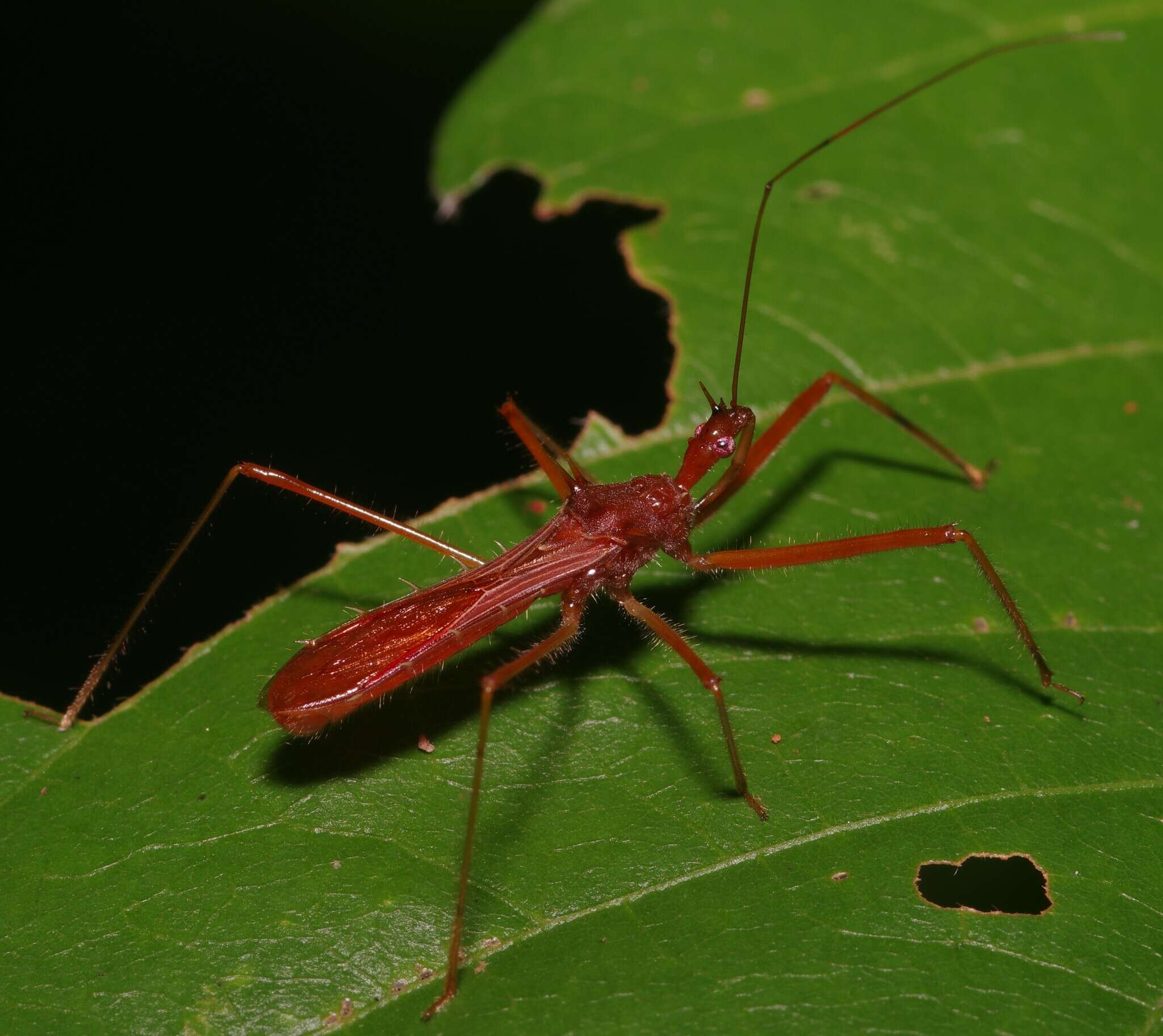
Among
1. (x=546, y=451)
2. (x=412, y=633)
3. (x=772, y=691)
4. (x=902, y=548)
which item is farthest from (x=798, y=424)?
(x=412, y=633)

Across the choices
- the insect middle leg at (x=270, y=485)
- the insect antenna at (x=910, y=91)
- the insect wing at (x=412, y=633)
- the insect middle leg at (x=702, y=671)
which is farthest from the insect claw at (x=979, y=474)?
the insect middle leg at (x=270, y=485)

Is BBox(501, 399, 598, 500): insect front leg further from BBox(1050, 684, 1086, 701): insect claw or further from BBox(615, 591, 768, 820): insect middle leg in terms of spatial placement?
BBox(1050, 684, 1086, 701): insect claw

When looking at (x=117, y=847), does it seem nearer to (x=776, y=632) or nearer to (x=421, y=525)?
(x=421, y=525)

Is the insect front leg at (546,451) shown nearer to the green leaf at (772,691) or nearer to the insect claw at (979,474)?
the green leaf at (772,691)

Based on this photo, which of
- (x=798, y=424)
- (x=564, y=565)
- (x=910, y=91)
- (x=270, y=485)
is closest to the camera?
(x=564, y=565)

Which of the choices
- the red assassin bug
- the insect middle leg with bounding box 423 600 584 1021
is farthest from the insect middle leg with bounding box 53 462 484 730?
the insect middle leg with bounding box 423 600 584 1021

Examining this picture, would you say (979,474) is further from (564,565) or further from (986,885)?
(986,885)

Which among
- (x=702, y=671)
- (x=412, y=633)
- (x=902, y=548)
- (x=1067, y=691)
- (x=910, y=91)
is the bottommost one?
(x=1067, y=691)
